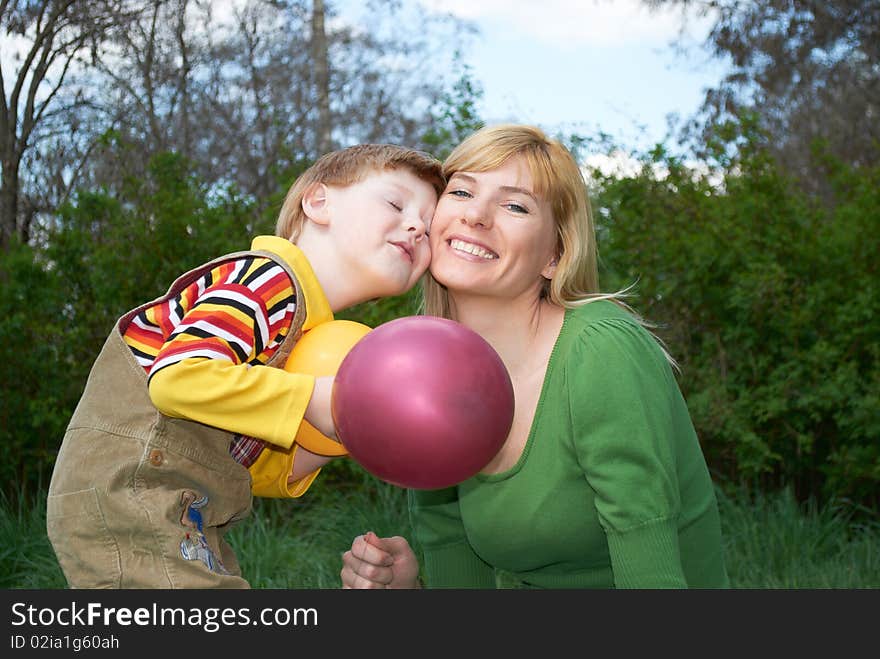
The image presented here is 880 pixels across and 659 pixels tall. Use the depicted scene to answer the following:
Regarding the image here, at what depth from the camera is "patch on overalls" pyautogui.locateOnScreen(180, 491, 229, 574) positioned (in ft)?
Result: 8.86

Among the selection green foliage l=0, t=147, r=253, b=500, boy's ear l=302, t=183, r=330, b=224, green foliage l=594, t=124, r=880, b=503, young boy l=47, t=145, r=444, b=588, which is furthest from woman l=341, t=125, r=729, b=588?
green foliage l=0, t=147, r=253, b=500

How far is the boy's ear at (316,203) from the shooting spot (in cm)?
317

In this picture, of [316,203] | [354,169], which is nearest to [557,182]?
[354,169]

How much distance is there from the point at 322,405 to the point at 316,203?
2.89ft

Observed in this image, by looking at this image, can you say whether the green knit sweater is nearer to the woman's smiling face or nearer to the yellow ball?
the woman's smiling face

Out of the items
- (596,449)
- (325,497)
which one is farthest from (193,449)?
(325,497)

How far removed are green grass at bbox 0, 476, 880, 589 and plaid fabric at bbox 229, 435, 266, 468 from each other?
2.40 metres

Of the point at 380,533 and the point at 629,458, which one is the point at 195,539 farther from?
the point at 380,533

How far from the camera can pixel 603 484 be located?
284cm

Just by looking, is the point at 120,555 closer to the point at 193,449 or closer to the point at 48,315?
the point at 193,449

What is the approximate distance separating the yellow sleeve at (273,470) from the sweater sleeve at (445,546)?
608mm

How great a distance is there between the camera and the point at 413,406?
239 centimetres

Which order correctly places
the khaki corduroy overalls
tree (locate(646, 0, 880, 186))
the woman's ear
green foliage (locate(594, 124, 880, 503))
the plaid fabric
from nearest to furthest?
1. the khaki corduroy overalls
2. the plaid fabric
3. the woman's ear
4. green foliage (locate(594, 124, 880, 503))
5. tree (locate(646, 0, 880, 186))

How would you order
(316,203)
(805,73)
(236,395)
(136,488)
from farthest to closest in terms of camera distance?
(805,73) < (316,203) < (136,488) < (236,395)
